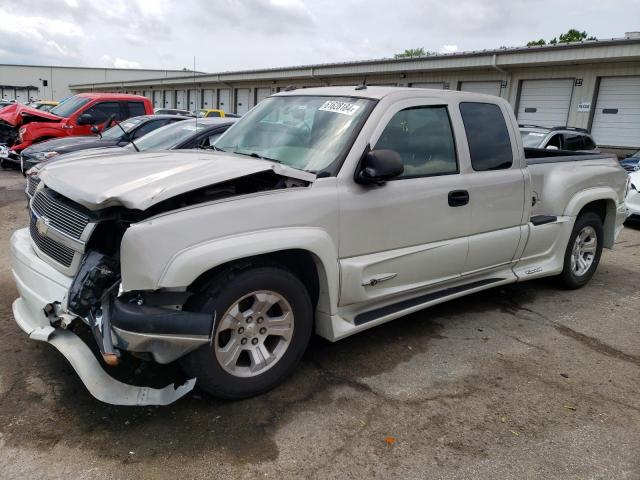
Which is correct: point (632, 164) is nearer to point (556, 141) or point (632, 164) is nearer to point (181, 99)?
point (556, 141)

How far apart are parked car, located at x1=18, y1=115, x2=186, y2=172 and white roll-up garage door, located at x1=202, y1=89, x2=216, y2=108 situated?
2901cm

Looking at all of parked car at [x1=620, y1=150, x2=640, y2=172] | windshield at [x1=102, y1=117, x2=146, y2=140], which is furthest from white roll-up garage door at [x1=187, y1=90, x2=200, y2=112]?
parked car at [x1=620, y1=150, x2=640, y2=172]

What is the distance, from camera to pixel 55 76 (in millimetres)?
73875

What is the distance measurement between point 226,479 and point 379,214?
6.09ft

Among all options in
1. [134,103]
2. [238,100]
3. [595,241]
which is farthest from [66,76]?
[595,241]

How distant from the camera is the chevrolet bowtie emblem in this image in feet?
10.7

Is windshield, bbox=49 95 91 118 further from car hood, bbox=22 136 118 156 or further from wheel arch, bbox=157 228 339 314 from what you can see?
wheel arch, bbox=157 228 339 314

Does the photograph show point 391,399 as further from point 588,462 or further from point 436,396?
point 588,462

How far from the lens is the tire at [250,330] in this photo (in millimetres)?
2920

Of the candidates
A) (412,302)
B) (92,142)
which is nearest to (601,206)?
(412,302)

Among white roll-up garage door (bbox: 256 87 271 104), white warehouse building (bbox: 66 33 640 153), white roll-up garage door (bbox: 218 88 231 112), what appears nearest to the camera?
white warehouse building (bbox: 66 33 640 153)

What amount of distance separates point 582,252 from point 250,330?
4.17 m

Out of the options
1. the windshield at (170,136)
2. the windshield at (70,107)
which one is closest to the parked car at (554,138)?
the windshield at (170,136)

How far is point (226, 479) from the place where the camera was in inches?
99.4
